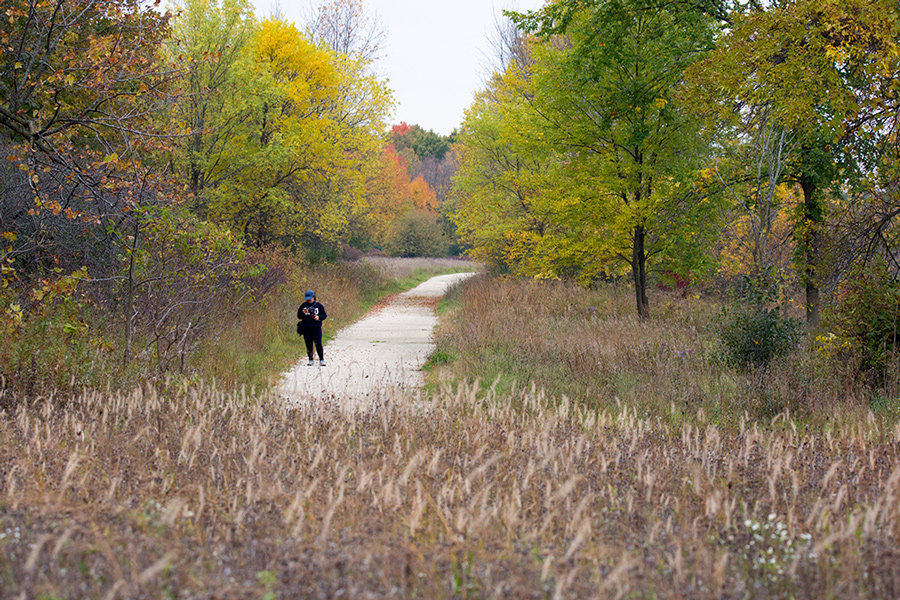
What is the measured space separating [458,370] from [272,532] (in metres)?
6.25

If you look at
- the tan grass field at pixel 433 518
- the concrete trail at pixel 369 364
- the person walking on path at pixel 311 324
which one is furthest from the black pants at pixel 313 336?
the tan grass field at pixel 433 518

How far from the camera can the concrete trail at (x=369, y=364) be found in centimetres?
653

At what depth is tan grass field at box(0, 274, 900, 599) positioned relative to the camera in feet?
8.16

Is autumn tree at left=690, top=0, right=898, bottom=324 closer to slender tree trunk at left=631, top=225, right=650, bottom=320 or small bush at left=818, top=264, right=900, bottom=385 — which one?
small bush at left=818, top=264, right=900, bottom=385

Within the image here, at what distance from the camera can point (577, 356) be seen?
881 centimetres

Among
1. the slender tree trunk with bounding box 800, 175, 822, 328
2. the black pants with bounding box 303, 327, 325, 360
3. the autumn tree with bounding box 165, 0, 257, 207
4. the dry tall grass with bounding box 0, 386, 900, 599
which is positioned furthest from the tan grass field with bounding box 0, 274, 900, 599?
the autumn tree with bounding box 165, 0, 257, 207

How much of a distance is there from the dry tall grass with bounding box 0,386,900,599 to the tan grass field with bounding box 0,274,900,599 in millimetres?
16

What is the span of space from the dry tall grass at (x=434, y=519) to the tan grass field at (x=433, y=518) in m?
0.02

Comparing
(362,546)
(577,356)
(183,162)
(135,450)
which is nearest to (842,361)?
(577,356)

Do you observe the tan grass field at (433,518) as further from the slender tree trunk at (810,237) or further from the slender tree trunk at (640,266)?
the slender tree trunk at (640,266)

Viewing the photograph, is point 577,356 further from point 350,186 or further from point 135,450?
point 350,186

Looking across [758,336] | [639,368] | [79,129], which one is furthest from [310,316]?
[758,336]

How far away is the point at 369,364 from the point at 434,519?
7.36 meters

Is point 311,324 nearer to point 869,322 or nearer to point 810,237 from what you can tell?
point 869,322
